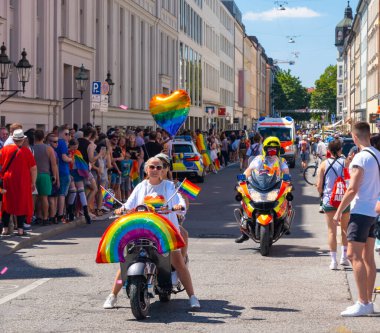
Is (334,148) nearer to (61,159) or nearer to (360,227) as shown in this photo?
(360,227)

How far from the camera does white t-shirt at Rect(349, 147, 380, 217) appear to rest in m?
8.43

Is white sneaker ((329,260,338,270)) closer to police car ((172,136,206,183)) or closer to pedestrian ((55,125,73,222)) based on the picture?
pedestrian ((55,125,73,222))

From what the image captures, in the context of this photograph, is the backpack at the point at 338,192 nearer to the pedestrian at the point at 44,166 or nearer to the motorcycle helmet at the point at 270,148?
the motorcycle helmet at the point at 270,148

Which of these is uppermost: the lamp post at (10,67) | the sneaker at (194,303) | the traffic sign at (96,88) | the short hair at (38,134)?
the lamp post at (10,67)

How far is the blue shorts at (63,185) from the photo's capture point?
54.9 ft

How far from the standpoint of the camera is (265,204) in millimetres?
13172

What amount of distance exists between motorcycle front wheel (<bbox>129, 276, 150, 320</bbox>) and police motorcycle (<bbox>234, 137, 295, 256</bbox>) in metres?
4.84

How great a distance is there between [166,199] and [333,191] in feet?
11.6

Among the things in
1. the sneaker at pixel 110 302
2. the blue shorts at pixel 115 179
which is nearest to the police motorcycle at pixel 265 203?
the sneaker at pixel 110 302

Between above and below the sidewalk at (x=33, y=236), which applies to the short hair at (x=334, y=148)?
above

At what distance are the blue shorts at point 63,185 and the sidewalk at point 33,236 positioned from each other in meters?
0.56

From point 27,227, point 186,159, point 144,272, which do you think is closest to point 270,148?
point 27,227

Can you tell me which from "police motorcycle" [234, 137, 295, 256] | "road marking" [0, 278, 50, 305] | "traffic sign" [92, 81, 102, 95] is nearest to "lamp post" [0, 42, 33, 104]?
"traffic sign" [92, 81, 102, 95]

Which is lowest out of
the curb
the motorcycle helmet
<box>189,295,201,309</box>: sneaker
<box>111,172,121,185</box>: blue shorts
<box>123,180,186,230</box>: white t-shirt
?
the curb
